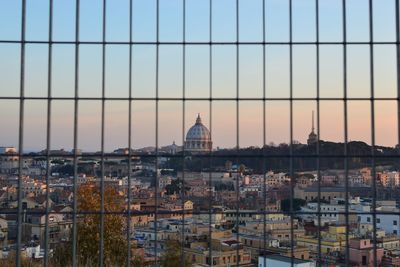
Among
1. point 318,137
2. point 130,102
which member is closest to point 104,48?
point 130,102

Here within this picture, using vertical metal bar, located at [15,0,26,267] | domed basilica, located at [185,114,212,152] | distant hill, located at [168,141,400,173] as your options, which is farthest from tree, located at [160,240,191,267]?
vertical metal bar, located at [15,0,26,267]

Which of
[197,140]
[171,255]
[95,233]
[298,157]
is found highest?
[197,140]

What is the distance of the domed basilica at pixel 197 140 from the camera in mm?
6578

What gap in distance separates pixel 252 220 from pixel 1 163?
3.65m

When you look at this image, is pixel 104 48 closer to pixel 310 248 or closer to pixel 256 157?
pixel 256 157

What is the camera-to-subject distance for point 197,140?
21.9 feet

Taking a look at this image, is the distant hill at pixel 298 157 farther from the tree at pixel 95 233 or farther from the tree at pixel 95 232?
the tree at pixel 95 233

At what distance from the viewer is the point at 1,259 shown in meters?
9.01

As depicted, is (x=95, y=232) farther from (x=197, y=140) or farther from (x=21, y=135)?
(x=197, y=140)

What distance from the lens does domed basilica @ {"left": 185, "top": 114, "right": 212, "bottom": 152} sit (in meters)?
6.58

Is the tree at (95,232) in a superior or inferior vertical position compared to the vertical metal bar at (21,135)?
inferior

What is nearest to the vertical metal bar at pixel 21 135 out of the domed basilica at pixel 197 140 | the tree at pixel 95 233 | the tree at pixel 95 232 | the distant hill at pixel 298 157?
the distant hill at pixel 298 157

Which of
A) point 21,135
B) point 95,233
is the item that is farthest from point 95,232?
point 21,135

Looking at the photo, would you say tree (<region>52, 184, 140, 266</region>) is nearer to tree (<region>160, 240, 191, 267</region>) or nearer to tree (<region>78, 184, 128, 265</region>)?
tree (<region>78, 184, 128, 265</region>)
